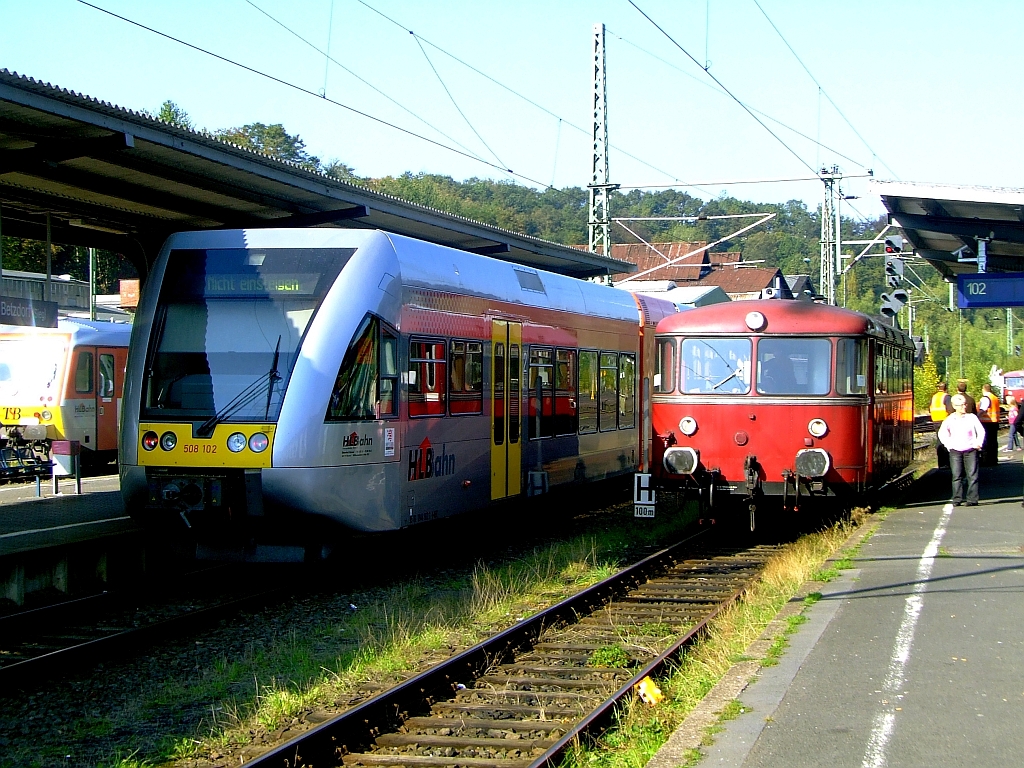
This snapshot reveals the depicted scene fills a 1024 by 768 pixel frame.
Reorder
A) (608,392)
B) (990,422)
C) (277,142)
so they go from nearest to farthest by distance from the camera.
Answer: (608,392) → (990,422) → (277,142)

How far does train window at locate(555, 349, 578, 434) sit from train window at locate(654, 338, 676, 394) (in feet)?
4.14

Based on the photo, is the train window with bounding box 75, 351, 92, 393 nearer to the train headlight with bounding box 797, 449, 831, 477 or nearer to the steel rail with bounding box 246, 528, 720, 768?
the train headlight with bounding box 797, 449, 831, 477

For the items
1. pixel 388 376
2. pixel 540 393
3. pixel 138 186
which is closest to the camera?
pixel 388 376

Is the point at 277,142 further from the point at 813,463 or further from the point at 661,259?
the point at 813,463

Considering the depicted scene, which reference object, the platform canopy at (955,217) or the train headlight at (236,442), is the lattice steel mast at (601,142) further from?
the train headlight at (236,442)

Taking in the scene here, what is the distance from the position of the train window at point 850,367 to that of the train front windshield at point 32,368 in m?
15.6

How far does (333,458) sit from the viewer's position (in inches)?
411

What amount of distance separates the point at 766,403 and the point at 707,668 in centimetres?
663

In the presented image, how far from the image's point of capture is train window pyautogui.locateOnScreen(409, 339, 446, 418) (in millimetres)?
11570

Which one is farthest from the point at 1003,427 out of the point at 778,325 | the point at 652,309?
the point at 778,325

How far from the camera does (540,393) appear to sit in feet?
48.7

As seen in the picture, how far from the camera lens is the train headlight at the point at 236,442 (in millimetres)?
10406

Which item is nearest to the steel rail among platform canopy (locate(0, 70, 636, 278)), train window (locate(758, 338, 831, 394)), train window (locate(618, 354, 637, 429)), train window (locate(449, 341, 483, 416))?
train window (locate(449, 341, 483, 416))

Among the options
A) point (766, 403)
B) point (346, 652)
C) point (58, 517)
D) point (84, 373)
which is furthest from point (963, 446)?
point (84, 373)
